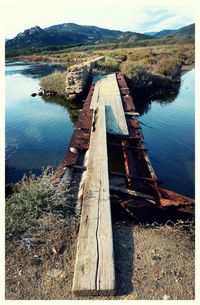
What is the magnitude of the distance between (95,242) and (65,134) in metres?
8.83

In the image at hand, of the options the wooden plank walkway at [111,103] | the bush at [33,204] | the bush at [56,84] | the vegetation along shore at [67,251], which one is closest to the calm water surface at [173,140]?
the wooden plank walkway at [111,103]

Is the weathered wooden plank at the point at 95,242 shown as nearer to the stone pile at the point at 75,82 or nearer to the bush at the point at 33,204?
the bush at the point at 33,204

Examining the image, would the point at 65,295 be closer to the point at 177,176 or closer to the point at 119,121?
the point at 177,176

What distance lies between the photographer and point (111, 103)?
41.4 feet

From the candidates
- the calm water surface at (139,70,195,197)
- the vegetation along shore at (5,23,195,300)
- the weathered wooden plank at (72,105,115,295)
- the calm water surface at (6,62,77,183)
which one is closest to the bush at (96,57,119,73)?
the calm water surface at (6,62,77,183)

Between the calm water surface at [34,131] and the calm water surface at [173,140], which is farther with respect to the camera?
the calm water surface at [34,131]

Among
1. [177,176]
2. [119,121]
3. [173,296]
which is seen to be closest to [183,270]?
[173,296]

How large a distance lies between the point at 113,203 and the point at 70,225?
1.16m

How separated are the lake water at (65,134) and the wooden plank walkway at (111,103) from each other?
1.48 m

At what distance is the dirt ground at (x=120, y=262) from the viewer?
3.74 m

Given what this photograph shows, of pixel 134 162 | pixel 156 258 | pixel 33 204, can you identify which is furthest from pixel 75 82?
pixel 156 258

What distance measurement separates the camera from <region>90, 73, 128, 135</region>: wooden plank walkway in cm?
955

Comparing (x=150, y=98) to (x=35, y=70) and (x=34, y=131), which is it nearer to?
(x=34, y=131)

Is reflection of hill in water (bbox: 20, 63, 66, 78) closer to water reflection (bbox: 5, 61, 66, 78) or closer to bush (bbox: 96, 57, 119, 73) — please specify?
water reflection (bbox: 5, 61, 66, 78)
